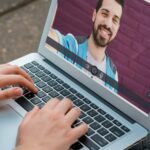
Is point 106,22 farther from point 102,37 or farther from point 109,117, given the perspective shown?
point 109,117

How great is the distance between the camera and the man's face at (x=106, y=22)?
83 centimetres

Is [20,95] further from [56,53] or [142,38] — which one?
[142,38]

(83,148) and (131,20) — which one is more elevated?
(131,20)

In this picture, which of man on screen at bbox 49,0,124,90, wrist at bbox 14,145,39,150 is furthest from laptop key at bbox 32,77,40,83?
wrist at bbox 14,145,39,150

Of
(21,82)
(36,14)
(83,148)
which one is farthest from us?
(36,14)

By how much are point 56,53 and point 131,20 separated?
0.73ft

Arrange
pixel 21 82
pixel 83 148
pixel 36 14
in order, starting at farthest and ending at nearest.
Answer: pixel 36 14
pixel 21 82
pixel 83 148

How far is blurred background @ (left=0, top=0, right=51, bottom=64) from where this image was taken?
117 cm

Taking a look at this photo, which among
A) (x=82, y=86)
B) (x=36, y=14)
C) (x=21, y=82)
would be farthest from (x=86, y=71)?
(x=36, y=14)

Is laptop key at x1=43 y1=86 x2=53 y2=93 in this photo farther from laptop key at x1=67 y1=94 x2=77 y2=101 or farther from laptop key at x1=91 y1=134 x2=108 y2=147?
laptop key at x1=91 y1=134 x2=108 y2=147

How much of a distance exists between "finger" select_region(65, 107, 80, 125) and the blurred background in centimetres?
39

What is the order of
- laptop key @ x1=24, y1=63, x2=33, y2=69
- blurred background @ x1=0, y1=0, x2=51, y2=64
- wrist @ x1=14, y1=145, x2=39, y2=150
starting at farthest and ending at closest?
blurred background @ x1=0, y1=0, x2=51, y2=64
laptop key @ x1=24, y1=63, x2=33, y2=69
wrist @ x1=14, y1=145, x2=39, y2=150

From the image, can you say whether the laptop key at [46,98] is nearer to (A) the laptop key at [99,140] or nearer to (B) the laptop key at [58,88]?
(B) the laptop key at [58,88]

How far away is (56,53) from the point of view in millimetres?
953
